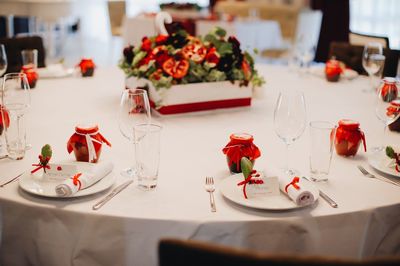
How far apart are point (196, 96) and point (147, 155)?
78 cm

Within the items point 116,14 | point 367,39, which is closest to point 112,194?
point 367,39

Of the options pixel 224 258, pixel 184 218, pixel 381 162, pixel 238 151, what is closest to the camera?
pixel 224 258

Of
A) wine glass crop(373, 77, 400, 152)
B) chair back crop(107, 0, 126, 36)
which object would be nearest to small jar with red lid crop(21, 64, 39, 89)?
wine glass crop(373, 77, 400, 152)

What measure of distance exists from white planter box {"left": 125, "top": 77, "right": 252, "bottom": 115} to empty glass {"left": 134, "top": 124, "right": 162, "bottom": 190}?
67cm

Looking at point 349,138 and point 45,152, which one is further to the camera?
point 349,138

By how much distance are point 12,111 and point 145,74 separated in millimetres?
636

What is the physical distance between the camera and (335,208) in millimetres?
1241

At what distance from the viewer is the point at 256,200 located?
1241 millimetres

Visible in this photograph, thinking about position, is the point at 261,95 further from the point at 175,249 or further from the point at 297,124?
the point at 175,249

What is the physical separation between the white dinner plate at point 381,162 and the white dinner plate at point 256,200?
390 millimetres

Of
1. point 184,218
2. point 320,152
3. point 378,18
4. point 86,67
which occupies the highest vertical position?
point 378,18

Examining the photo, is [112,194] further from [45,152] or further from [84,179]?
[45,152]

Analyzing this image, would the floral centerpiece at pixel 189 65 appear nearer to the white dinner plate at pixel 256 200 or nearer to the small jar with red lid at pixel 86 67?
the small jar with red lid at pixel 86 67

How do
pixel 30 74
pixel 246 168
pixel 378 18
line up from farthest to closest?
pixel 378 18 < pixel 30 74 < pixel 246 168
